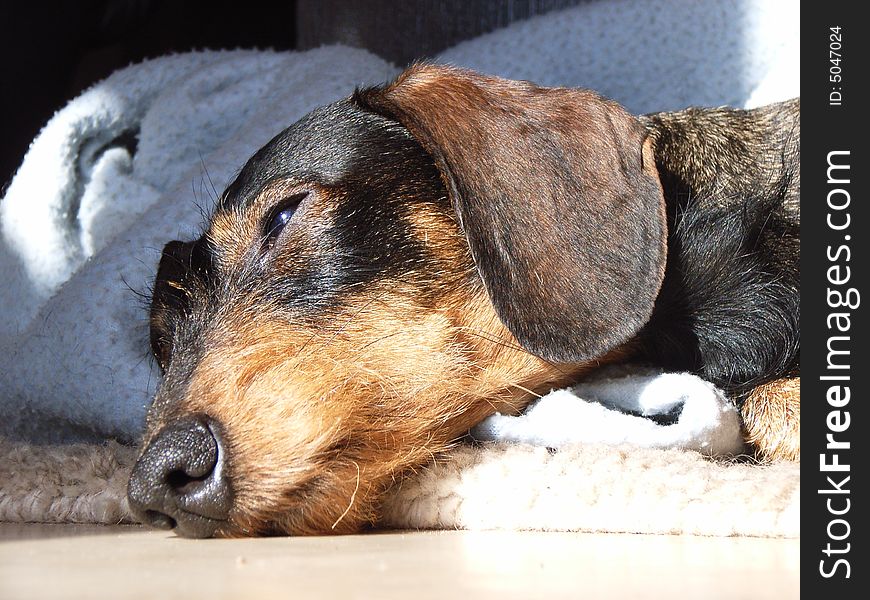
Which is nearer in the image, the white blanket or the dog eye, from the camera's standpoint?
the dog eye

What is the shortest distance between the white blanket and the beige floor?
132 centimetres

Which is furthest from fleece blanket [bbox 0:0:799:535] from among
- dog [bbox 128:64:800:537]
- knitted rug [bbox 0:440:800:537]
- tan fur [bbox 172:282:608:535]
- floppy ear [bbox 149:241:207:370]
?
tan fur [bbox 172:282:608:535]

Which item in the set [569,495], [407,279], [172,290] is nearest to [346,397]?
[407,279]

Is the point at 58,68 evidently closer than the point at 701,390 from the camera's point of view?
No

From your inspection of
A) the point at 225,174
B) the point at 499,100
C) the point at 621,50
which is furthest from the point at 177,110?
the point at 499,100

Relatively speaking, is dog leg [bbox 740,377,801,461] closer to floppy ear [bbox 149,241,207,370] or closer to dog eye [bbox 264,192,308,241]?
dog eye [bbox 264,192,308,241]

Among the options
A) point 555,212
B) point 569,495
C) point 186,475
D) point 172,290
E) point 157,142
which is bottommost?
point 569,495

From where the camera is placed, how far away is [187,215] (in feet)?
9.45

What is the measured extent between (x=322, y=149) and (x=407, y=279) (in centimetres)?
31

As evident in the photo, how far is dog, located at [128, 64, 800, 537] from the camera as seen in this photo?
154 centimetres

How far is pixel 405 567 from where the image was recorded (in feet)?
4.14

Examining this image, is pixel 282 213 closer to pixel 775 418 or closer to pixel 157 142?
pixel 775 418
